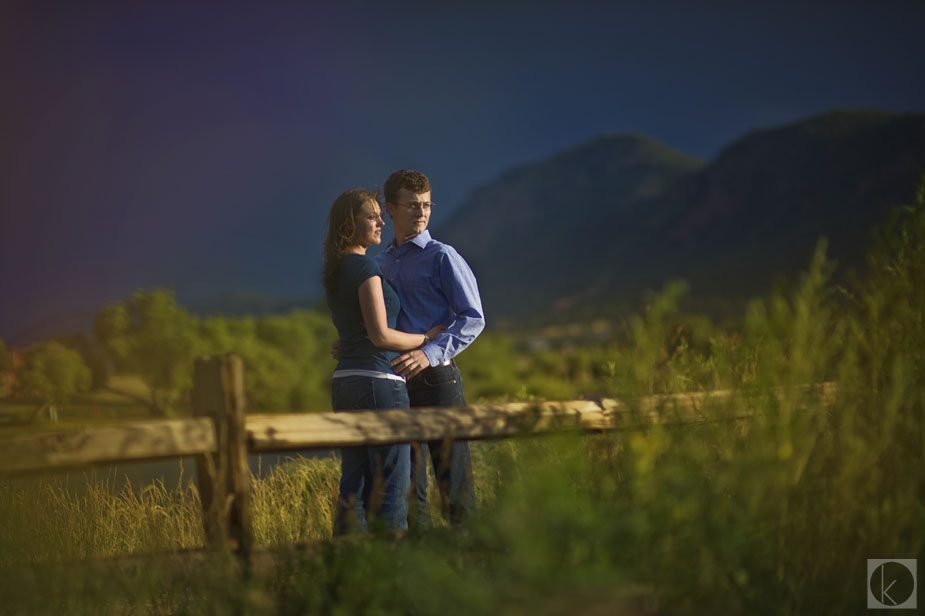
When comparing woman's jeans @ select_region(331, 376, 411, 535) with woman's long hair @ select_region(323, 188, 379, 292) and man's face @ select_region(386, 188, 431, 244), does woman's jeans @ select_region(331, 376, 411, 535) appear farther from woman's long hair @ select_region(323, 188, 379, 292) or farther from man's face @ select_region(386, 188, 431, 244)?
man's face @ select_region(386, 188, 431, 244)

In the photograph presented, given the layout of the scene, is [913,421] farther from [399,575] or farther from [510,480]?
[399,575]

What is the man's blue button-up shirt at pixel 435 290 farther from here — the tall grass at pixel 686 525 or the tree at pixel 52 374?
the tree at pixel 52 374

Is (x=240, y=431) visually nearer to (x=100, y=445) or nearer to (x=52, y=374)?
(x=100, y=445)

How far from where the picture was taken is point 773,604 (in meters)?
3.17

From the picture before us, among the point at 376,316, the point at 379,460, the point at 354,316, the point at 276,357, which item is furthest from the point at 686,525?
the point at 276,357

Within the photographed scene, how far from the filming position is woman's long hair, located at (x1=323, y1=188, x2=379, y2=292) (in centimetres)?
413

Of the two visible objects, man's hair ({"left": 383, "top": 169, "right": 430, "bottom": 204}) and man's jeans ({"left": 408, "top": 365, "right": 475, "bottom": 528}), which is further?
man's hair ({"left": 383, "top": 169, "right": 430, "bottom": 204})

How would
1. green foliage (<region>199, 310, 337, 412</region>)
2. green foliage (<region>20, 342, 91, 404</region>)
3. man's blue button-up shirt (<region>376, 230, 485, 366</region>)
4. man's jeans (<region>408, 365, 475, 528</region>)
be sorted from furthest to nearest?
green foliage (<region>199, 310, 337, 412</region>) → green foliage (<region>20, 342, 91, 404</region>) → man's blue button-up shirt (<region>376, 230, 485, 366</region>) → man's jeans (<region>408, 365, 475, 528</region>)

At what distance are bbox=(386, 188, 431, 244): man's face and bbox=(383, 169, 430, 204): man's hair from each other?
0.02m

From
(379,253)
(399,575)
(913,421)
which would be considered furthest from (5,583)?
(913,421)

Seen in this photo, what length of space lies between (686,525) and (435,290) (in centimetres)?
197

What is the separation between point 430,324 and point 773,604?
2.23 m

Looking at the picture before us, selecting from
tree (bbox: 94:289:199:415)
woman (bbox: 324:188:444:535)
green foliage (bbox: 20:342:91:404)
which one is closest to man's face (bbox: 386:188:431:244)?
woman (bbox: 324:188:444:535)

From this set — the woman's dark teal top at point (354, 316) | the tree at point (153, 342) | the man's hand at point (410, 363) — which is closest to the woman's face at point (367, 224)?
the woman's dark teal top at point (354, 316)
